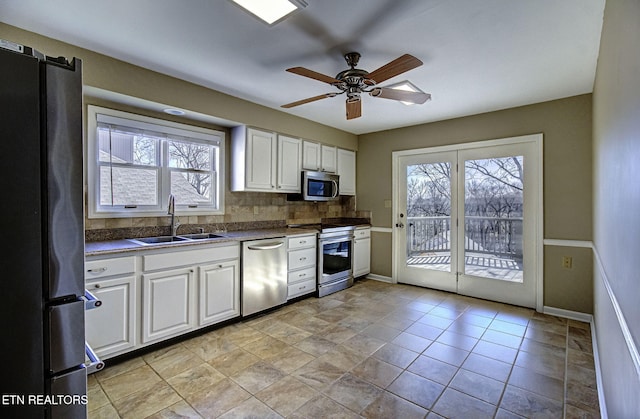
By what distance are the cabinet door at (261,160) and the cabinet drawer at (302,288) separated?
1.27m

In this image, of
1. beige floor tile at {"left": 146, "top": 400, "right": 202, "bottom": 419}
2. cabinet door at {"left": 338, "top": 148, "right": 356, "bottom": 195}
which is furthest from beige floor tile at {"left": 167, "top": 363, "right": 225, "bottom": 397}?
cabinet door at {"left": 338, "top": 148, "right": 356, "bottom": 195}

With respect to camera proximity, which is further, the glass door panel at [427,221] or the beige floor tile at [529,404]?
the glass door panel at [427,221]

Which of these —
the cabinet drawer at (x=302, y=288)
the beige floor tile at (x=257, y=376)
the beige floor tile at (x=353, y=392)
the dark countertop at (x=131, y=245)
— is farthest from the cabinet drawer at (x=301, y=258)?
the beige floor tile at (x=353, y=392)

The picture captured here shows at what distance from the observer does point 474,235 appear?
13.0 ft

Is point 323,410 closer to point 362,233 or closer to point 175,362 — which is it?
point 175,362

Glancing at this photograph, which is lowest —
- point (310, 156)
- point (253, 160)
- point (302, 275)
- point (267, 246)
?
point (302, 275)

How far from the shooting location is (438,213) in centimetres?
429

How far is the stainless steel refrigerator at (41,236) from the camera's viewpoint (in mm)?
837

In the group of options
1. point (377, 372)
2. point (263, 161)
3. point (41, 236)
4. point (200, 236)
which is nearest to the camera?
point (41, 236)

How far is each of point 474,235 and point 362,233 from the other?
5.31ft

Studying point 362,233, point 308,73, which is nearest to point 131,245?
point 308,73

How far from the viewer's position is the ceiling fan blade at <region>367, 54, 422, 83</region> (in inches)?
76.1

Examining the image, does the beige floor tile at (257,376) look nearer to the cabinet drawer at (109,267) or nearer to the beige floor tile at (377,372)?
the beige floor tile at (377,372)

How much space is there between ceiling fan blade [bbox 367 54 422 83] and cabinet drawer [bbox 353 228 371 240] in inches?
110
